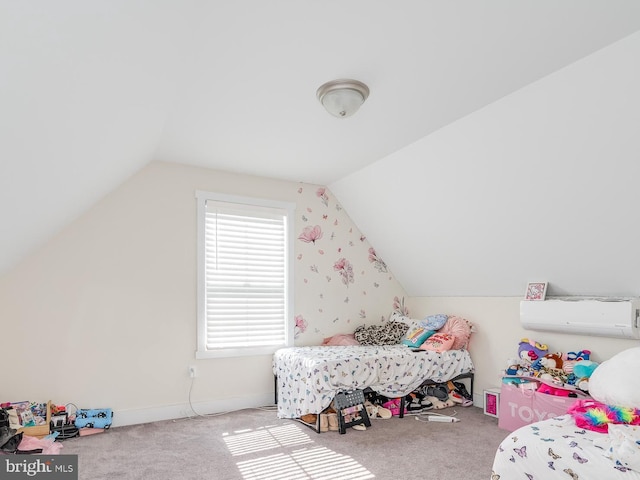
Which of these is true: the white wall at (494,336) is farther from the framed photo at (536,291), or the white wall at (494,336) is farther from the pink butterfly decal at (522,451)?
the pink butterfly decal at (522,451)

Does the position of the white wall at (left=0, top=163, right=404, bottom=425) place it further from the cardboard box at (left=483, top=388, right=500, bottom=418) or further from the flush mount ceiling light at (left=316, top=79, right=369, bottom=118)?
the flush mount ceiling light at (left=316, top=79, right=369, bottom=118)

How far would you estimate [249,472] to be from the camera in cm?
279

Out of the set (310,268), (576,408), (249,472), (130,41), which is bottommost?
(249,472)

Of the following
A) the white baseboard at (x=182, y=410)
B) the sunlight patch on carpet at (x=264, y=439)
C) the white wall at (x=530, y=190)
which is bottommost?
the sunlight patch on carpet at (x=264, y=439)

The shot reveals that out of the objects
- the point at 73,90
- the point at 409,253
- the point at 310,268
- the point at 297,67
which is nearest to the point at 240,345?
the point at 310,268

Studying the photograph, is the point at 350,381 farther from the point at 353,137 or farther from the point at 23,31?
the point at 23,31

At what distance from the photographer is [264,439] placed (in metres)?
3.38

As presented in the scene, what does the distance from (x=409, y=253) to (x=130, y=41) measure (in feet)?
12.2

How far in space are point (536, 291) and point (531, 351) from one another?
52 cm

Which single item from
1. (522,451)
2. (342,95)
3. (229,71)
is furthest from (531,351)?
(229,71)

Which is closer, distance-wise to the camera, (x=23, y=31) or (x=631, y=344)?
(x=23, y=31)

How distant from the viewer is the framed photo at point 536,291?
12.1 ft

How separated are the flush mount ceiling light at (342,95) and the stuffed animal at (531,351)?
102 inches

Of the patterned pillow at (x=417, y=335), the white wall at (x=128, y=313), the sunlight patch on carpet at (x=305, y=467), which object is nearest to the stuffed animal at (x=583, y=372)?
the patterned pillow at (x=417, y=335)
